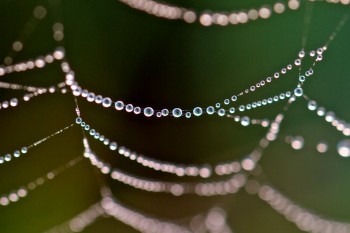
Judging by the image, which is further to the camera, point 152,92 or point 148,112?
point 152,92

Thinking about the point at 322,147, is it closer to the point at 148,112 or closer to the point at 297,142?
the point at 297,142

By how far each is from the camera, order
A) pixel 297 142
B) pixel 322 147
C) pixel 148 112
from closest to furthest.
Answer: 1. pixel 148 112
2. pixel 297 142
3. pixel 322 147

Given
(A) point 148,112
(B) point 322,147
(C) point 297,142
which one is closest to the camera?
(A) point 148,112

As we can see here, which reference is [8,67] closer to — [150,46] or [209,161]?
[150,46]

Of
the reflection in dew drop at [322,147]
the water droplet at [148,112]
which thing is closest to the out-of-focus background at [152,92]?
the reflection in dew drop at [322,147]

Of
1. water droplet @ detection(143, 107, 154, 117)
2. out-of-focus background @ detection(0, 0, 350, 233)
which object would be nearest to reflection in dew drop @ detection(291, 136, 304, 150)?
out-of-focus background @ detection(0, 0, 350, 233)

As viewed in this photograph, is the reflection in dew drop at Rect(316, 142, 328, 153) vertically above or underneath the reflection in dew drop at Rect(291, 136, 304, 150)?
underneath

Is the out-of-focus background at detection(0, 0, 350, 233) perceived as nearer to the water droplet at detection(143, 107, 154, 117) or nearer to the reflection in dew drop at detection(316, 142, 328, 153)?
the reflection in dew drop at detection(316, 142, 328, 153)

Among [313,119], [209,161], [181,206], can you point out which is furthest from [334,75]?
[181,206]

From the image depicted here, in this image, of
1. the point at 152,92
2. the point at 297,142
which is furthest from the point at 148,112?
the point at 297,142

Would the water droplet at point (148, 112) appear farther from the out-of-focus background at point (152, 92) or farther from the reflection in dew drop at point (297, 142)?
the reflection in dew drop at point (297, 142)
